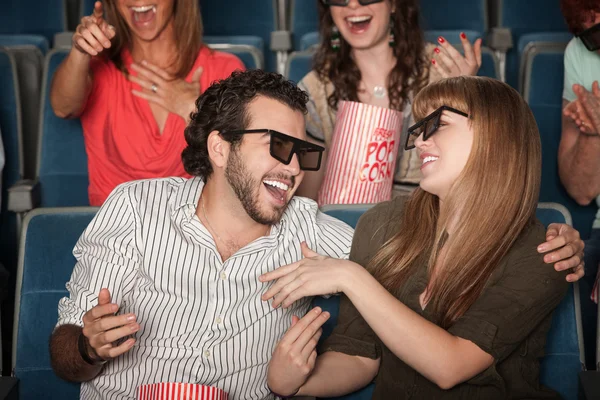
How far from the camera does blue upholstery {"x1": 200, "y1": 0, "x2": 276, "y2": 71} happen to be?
125 inches

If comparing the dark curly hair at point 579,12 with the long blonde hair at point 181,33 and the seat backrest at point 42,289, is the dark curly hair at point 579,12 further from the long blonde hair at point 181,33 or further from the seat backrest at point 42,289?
the seat backrest at point 42,289

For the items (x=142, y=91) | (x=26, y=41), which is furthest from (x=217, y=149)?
(x=26, y=41)

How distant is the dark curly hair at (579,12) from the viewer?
87.4 inches

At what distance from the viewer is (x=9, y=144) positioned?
2494 mm

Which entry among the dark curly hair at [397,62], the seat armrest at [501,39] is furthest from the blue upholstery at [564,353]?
the seat armrest at [501,39]

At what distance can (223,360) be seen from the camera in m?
1.61

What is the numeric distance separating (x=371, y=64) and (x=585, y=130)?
0.66 metres

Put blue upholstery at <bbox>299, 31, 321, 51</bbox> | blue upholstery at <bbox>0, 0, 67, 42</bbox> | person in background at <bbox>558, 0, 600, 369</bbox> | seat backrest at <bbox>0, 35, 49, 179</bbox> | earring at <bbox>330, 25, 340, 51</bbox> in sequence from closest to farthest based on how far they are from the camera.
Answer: person in background at <bbox>558, 0, 600, 369</bbox>, earring at <bbox>330, 25, 340, 51</bbox>, seat backrest at <bbox>0, 35, 49, 179</bbox>, blue upholstery at <bbox>299, 31, 321, 51</bbox>, blue upholstery at <bbox>0, 0, 67, 42</bbox>

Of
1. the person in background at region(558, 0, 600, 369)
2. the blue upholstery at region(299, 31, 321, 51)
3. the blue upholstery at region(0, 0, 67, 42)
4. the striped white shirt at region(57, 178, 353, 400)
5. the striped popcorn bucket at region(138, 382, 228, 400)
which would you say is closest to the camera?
the striped popcorn bucket at region(138, 382, 228, 400)

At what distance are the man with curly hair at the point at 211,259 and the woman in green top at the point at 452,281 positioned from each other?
0.15m

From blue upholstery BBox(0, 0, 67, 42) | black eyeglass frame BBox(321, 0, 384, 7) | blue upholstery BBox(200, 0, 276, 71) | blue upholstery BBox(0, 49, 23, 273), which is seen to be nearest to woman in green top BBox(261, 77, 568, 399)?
black eyeglass frame BBox(321, 0, 384, 7)

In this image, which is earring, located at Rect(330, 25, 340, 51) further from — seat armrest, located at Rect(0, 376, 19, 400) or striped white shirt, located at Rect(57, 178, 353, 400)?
seat armrest, located at Rect(0, 376, 19, 400)

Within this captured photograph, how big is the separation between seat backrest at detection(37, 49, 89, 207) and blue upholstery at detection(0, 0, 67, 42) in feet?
2.69

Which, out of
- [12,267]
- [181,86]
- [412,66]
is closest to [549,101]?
[412,66]
